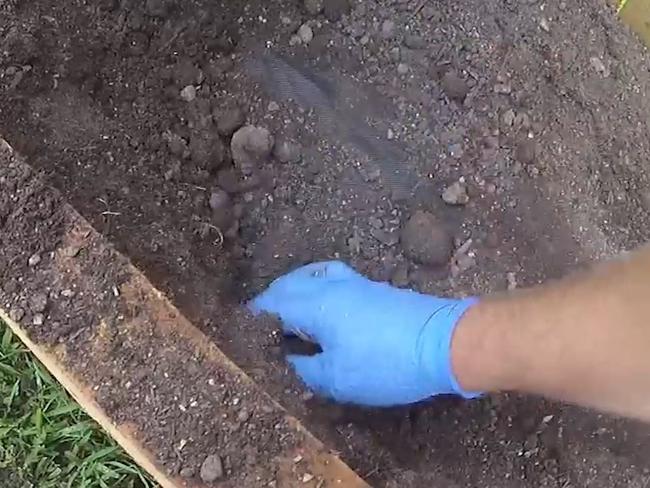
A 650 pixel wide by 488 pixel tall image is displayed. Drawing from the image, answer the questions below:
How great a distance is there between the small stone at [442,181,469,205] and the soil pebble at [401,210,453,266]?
0.17ft

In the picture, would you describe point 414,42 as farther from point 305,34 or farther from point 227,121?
point 227,121

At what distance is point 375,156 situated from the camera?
5.61 feet

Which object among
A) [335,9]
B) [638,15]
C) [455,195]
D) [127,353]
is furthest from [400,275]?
[638,15]

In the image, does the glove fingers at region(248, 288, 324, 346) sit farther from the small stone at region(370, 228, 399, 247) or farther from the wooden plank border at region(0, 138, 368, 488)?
the wooden plank border at region(0, 138, 368, 488)

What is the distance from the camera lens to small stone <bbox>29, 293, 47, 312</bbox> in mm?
1169

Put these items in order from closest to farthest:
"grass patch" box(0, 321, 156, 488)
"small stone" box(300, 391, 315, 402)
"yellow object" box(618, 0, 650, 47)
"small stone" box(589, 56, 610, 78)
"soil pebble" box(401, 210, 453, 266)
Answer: "small stone" box(300, 391, 315, 402)
"grass patch" box(0, 321, 156, 488)
"soil pebble" box(401, 210, 453, 266)
"small stone" box(589, 56, 610, 78)
"yellow object" box(618, 0, 650, 47)

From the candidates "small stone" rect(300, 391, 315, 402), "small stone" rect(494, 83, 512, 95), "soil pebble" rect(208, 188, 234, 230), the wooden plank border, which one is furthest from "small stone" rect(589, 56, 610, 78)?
the wooden plank border

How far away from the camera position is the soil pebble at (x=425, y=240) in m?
1.61

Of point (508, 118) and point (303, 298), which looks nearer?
point (303, 298)

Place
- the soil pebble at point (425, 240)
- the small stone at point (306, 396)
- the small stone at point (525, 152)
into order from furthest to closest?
the small stone at point (525, 152), the soil pebble at point (425, 240), the small stone at point (306, 396)

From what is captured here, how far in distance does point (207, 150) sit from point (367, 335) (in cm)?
42

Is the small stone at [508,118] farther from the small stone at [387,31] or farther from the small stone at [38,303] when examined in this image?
the small stone at [38,303]

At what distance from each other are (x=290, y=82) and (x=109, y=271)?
2.19 ft

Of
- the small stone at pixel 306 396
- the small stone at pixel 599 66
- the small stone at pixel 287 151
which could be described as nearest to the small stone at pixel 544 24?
the small stone at pixel 599 66
